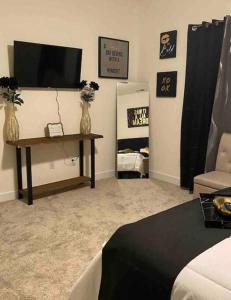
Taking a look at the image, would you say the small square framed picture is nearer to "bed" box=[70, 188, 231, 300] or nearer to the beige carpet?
the beige carpet

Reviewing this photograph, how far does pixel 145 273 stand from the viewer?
4.07 ft

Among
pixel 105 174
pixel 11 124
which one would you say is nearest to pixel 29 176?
pixel 11 124

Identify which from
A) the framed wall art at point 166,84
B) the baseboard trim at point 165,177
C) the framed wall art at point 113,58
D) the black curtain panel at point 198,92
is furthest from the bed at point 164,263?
the framed wall art at point 113,58

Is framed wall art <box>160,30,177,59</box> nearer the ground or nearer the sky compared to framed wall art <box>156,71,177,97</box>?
nearer the sky

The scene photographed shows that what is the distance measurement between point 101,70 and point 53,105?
0.91 metres

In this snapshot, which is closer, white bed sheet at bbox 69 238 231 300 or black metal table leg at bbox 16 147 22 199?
white bed sheet at bbox 69 238 231 300

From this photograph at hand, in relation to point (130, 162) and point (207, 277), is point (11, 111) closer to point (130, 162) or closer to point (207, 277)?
point (130, 162)

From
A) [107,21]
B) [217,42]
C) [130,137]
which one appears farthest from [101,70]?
[217,42]

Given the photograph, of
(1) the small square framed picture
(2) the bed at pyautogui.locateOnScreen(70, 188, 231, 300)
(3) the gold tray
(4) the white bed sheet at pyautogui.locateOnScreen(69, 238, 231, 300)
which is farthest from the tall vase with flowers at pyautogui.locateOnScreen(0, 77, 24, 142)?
(4) the white bed sheet at pyautogui.locateOnScreen(69, 238, 231, 300)

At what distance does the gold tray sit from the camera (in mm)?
1620

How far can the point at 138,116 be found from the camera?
447cm

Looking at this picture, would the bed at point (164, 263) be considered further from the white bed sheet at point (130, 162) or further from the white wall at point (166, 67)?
the white bed sheet at point (130, 162)

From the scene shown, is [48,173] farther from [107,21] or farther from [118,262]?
[118,262]

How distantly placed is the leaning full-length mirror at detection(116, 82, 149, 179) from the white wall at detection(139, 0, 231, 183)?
136 millimetres
